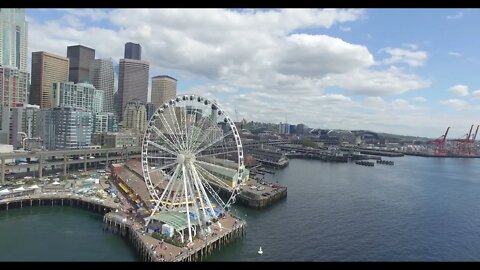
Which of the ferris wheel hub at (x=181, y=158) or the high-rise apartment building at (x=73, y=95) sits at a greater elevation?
the high-rise apartment building at (x=73, y=95)

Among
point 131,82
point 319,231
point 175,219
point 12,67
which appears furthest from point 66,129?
point 131,82

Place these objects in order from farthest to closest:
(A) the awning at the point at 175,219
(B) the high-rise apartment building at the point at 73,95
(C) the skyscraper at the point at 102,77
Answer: (C) the skyscraper at the point at 102,77
(B) the high-rise apartment building at the point at 73,95
(A) the awning at the point at 175,219

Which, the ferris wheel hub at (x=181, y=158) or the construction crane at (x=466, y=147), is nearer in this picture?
the ferris wheel hub at (x=181, y=158)

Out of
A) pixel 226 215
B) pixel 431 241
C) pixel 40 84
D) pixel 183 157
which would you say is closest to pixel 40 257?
pixel 183 157

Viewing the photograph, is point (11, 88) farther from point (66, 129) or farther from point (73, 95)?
point (66, 129)

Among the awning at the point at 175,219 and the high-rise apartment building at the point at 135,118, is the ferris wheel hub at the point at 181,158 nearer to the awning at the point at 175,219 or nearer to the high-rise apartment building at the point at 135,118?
the awning at the point at 175,219

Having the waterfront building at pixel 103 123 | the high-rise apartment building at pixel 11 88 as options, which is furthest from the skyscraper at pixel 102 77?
the waterfront building at pixel 103 123

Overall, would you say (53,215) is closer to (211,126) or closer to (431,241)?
(211,126)

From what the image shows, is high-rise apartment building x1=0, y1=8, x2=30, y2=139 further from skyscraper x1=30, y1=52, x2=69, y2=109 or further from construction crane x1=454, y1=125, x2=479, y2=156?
construction crane x1=454, y1=125, x2=479, y2=156
